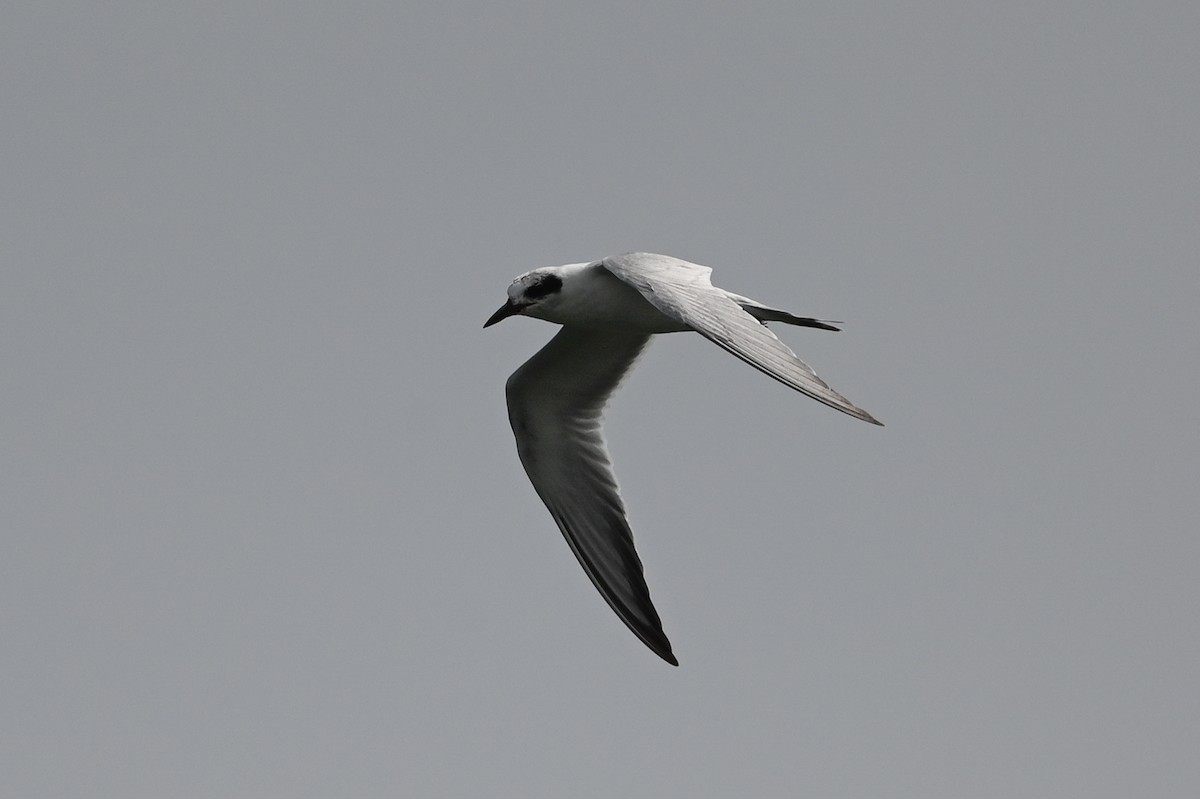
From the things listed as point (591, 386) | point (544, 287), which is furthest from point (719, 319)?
point (591, 386)

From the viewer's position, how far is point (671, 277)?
9.71 m

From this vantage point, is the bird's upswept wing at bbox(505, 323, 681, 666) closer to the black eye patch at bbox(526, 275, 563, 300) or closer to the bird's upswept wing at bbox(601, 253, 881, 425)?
the black eye patch at bbox(526, 275, 563, 300)

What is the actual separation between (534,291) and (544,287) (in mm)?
88

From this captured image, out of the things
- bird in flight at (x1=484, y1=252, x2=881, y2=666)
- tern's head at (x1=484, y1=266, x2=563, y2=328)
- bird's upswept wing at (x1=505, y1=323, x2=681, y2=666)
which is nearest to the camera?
bird in flight at (x1=484, y1=252, x2=881, y2=666)

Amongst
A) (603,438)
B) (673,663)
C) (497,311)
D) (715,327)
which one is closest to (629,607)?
(673,663)

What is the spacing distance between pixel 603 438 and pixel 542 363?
895 mm

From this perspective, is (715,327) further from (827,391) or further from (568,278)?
(568,278)

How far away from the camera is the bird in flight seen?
10773mm

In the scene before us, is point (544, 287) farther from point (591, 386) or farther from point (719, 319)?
point (719, 319)

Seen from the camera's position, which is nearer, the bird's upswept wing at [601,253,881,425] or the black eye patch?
the bird's upswept wing at [601,253,881,425]

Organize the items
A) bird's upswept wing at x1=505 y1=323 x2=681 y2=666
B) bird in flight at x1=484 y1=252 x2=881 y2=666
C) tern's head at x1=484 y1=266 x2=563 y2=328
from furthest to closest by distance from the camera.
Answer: bird's upswept wing at x1=505 y1=323 x2=681 y2=666 → tern's head at x1=484 y1=266 x2=563 y2=328 → bird in flight at x1=484 y1=252 x2=881 y2=666

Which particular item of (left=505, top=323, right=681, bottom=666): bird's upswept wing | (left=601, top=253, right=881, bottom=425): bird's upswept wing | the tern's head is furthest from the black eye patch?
(left=505, top=323, right=681, bottom=666): bird's upswept wing

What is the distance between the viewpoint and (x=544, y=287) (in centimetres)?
1112

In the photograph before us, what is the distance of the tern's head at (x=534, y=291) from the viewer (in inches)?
437
